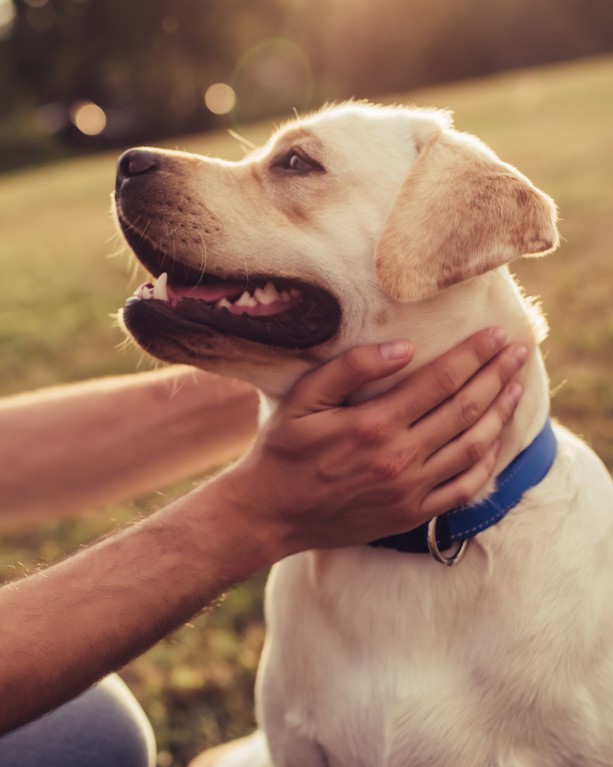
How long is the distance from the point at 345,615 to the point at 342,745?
0.33 meters

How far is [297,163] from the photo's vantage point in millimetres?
2672

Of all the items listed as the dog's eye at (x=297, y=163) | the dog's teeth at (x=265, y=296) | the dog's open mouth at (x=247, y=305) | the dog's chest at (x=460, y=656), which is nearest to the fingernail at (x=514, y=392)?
the dog's chest at (x=460, y=656)

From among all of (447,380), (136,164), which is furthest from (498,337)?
(136,164)

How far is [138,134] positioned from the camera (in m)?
34.6

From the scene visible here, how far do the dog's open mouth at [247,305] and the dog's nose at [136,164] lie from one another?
0.81ft

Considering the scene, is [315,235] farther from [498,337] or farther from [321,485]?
[321,485]

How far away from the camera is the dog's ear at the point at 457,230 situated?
2215mm

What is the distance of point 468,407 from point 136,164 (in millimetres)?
1148

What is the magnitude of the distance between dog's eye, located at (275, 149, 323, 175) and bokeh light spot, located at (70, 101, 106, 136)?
2973 cm

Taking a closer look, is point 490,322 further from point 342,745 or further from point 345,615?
point 342,745

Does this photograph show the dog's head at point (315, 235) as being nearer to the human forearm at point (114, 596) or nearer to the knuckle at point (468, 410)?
the knuckle at point (468, 410)

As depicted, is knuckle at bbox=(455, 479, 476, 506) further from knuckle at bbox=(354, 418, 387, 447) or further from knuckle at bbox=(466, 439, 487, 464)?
knuckle at bbox=(354, 418, 387, 447)

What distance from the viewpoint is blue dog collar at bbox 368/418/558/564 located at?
7.61 feet

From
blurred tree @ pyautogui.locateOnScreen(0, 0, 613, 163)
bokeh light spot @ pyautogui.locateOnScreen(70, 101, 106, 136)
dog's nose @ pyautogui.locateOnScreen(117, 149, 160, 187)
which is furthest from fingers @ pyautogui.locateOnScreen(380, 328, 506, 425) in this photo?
blurred tree @ pyautogui.locateOnScreen(0, 0, 613, 163)
